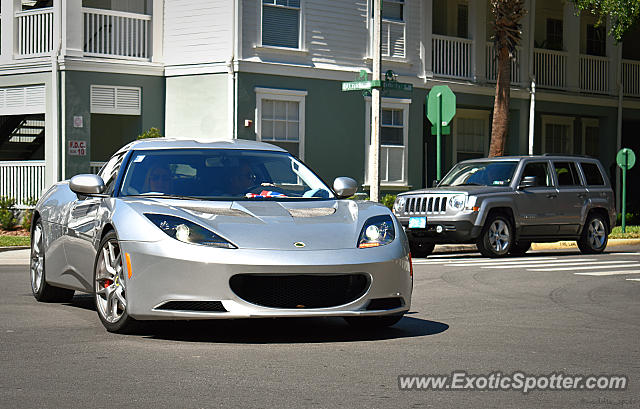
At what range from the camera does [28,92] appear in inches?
1002

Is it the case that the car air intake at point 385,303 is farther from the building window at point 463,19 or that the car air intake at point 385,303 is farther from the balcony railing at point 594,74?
the balcony railing at point 594,74

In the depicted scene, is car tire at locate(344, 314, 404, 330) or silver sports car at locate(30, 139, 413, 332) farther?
car tire at locate(344, 314, 404, 330)

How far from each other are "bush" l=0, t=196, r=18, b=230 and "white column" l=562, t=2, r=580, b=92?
17247 mm

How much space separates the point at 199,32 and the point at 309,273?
1834cm

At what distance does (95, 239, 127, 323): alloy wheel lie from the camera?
27.1 ft

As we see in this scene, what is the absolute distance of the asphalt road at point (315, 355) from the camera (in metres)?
6.00

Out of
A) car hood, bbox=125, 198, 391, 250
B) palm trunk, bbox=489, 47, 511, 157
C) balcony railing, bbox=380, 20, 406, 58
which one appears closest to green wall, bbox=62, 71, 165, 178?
balcony railing, bbox=380, 20, 406, 58

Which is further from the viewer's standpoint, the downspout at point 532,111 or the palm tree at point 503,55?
the downspout at point 532,111

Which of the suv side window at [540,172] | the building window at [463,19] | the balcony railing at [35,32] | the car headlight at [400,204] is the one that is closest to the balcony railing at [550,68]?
the building window at [463,19]

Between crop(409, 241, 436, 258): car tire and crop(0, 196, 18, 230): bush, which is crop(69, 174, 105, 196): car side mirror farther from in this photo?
crop(0, 196, 18, 230): bush

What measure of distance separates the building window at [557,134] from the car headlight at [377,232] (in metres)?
26.5

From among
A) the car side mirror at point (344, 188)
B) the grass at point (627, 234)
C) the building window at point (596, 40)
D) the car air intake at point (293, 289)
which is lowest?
the grass at point (627, 234)

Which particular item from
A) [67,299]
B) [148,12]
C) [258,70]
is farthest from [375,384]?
[148,12]

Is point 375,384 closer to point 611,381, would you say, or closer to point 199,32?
point 611,381
